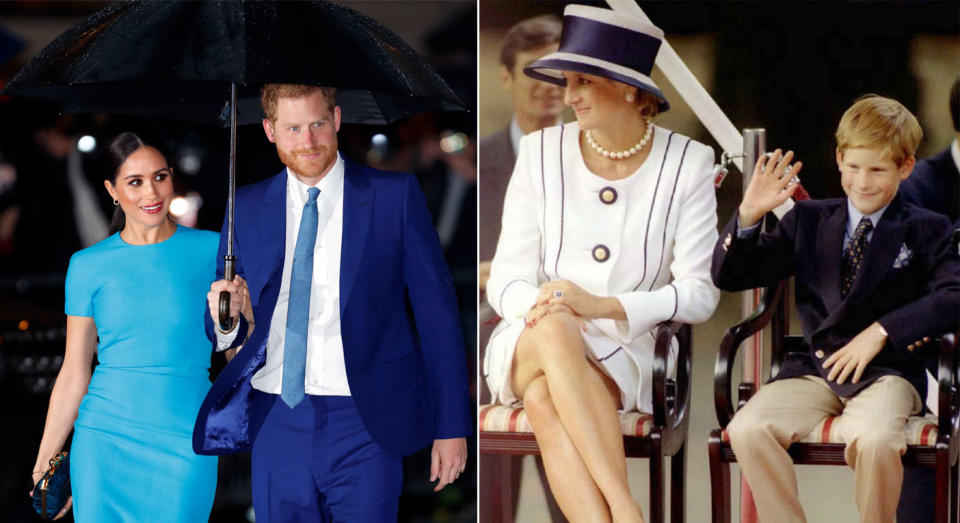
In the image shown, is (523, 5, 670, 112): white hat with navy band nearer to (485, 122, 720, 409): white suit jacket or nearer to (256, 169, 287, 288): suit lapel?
(485, 122, 720, 409): white suit jacket

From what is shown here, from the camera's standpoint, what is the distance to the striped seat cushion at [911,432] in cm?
433

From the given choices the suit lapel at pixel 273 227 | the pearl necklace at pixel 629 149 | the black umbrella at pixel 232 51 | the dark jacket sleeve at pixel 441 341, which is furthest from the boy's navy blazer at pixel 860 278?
the suit lapel at pixel 273 227

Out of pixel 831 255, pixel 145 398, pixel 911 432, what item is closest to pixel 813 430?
pixel 911 432

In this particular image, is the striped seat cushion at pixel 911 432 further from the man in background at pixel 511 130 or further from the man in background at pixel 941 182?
the man in background at pixel 511 130

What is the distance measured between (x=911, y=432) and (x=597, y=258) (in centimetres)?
129

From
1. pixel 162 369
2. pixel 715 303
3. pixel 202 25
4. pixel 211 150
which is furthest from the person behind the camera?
pixel 211 150

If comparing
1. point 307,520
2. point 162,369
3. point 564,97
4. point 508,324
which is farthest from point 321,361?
point 564,97

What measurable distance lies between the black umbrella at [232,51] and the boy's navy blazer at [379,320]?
0.45 feet

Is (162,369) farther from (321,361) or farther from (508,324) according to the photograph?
(508,324)

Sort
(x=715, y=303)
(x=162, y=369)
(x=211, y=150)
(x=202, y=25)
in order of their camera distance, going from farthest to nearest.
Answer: (x=211, y=150) < (x=715, y=303) < (x=162, y=369) < (x=202, y=25)

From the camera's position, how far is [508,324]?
15.7ft

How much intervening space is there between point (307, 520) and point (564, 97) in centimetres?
195

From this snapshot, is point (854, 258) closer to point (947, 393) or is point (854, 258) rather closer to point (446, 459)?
point (947, 393)

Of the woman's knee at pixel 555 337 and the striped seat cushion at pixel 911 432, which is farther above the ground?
the woman's knee at pixel 555 337
